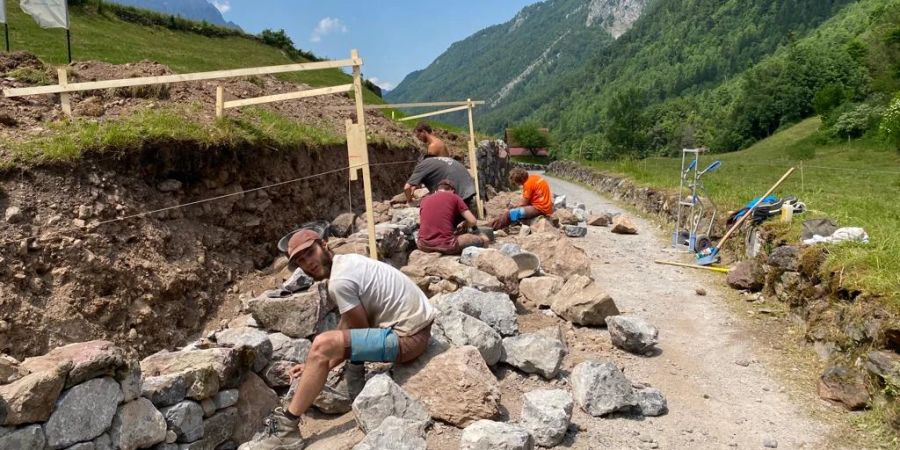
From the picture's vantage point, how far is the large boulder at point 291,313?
17.6ft

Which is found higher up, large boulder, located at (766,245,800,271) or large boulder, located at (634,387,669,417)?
large boulder, located at (766,245,800,271)

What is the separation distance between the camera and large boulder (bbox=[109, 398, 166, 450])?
373 cm

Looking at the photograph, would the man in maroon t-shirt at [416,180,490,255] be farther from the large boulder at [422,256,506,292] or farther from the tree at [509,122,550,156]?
the tree at [509,122,550,156]

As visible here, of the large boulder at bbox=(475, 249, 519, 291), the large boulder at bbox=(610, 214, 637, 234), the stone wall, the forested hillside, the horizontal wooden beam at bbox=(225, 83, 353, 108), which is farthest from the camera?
the forested hillside

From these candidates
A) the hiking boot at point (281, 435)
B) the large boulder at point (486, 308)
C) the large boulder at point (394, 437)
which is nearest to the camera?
the large boulder at point (394, 437)

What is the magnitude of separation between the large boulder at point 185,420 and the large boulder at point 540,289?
14.0ft

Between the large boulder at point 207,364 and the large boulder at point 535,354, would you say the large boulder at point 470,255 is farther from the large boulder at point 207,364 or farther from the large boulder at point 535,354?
the large boulder at point 207,364

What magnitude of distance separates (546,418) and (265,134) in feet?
18.8

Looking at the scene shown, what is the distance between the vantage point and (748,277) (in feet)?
27.1

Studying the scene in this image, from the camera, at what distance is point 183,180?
697 cm

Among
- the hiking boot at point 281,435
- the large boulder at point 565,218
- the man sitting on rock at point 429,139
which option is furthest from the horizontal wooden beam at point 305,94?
the large boulder at point 565,218

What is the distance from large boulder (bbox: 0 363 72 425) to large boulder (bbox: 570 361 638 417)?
Answer: 380cm

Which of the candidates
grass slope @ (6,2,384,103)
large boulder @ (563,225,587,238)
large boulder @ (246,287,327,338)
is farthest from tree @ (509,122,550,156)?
large boulder @ (246,287,327,338)

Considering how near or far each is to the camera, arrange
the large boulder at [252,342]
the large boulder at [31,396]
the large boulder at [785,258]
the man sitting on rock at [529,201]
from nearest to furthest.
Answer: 1. the large boulder at [31,396]
2. the large boulder at [252,342]
3. the large boulder at [785,258]
4. the man sitting on rock at [529,201]
